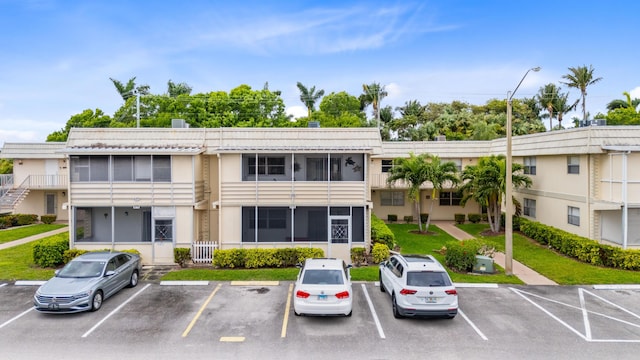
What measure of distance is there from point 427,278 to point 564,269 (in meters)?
9.99

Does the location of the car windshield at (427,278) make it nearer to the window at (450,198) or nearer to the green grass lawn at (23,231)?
the window at (450,198)

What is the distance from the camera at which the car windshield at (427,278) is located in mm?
12299

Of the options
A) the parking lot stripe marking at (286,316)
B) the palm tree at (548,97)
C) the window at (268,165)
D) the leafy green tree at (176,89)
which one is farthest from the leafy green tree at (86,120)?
the palm tree at (548,97)

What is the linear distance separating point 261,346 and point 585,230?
18.3 meters

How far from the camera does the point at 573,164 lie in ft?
72.9

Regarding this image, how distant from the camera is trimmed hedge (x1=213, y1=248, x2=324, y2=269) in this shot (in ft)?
61.5

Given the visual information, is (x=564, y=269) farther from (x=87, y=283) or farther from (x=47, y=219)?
(x=47, y=219)

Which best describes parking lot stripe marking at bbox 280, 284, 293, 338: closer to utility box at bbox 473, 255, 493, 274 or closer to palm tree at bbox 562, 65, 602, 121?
utility box at bbox 473, 255, 493, 274

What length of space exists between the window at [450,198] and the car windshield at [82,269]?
25838mm

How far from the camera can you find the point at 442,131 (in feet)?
173

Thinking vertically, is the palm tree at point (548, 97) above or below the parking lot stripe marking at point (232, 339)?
above

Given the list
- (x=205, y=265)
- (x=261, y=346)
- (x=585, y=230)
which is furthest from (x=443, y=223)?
(x=261, y=346)

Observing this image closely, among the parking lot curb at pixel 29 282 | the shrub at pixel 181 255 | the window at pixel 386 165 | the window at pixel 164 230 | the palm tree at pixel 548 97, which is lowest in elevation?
the parking lot curb at pixel 29 282

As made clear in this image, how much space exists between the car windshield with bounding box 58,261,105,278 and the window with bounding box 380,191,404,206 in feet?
74.6
